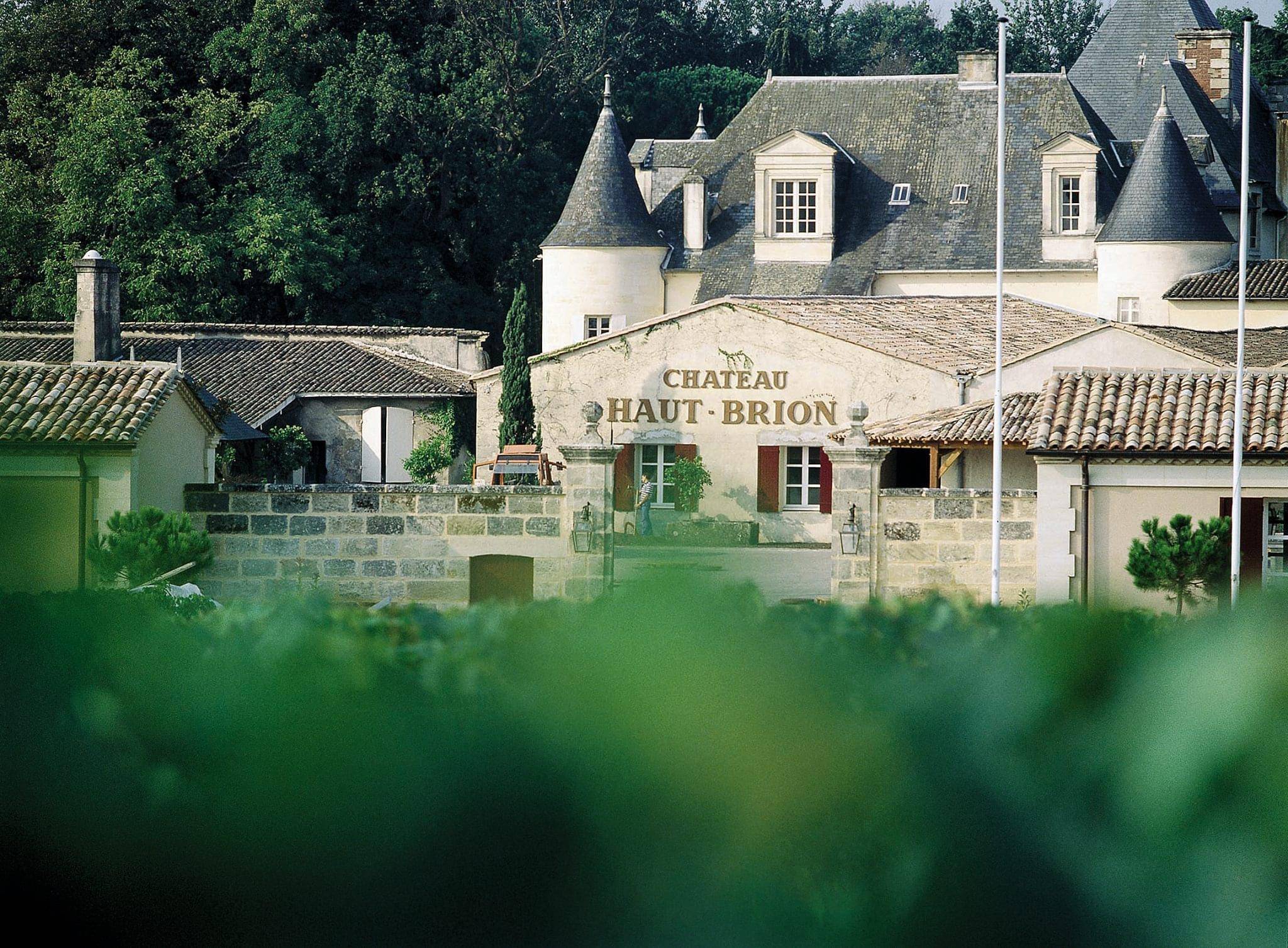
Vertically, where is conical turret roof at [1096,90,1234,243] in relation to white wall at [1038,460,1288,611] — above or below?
above

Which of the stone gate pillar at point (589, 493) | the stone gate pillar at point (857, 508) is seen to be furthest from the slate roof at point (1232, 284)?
the stone gate pillar at point (589, 493)

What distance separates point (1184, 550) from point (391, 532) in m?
8.29

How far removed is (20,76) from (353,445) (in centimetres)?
1984

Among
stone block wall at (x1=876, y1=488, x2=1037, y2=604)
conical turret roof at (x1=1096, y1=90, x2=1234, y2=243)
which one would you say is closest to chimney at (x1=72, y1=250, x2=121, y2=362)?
stone block wall at (x1=876, y1=488, x2=1037, y2=604)

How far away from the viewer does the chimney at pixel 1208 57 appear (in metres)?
51.7

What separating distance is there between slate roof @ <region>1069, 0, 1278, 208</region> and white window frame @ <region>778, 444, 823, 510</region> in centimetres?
1737

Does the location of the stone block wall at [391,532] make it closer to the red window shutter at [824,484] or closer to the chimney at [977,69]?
the red window shutter at [824,484]

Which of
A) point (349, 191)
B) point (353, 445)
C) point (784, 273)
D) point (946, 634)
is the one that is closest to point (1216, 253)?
point (784, 273)

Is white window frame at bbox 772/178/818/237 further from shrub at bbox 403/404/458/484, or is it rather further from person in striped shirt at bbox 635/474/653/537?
person in striped shirt at bbox 635/474/653/537

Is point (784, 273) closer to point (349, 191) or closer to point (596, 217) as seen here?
point (596, 217)

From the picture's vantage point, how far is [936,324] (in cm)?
3450

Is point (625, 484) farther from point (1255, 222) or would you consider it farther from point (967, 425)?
point (1255, 222)

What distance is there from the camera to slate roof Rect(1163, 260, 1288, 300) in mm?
38625

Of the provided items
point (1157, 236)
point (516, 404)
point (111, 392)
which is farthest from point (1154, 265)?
point (111, 392)
